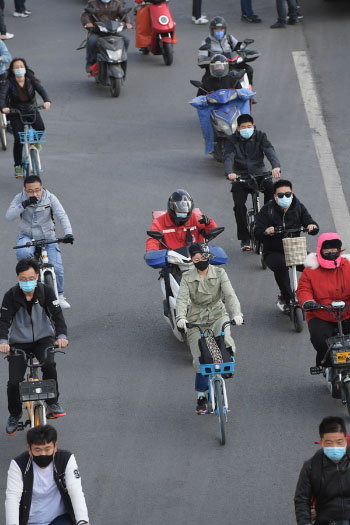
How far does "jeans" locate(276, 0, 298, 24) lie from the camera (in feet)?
88.9

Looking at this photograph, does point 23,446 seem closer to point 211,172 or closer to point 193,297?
point 193,297

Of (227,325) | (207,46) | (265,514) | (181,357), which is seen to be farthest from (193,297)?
(207,46)

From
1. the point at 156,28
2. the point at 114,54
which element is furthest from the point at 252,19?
the point at 114,54

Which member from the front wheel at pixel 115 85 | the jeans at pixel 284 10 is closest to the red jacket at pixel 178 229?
the front wheel at pixel 115 85

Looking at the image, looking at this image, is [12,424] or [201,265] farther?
[201,265]

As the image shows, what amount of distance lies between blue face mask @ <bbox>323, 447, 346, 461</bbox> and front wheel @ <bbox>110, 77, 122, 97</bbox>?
51.8 ft

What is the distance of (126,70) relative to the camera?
84.4 feet

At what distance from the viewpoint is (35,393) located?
11383mm

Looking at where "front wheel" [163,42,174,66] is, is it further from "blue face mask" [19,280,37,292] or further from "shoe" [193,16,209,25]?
"blue face mask" [19,280,37,292]

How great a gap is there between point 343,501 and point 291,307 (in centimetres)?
550

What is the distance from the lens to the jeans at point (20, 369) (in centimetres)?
1197

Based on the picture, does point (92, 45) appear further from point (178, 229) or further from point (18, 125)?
point (178, 229)

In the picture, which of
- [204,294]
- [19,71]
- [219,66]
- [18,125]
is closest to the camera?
[204,294]

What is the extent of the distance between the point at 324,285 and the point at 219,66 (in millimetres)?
8860
